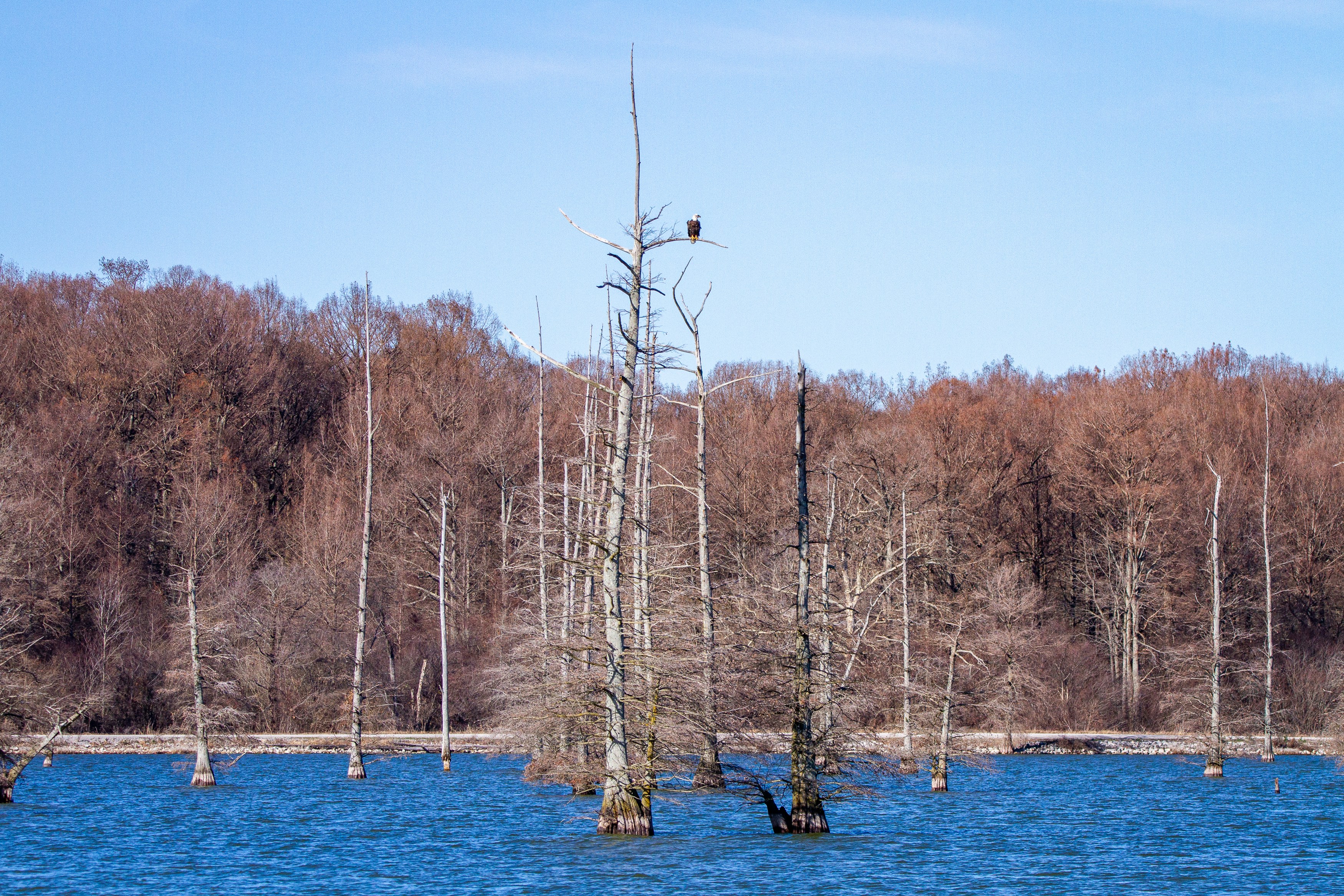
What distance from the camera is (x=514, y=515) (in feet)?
197

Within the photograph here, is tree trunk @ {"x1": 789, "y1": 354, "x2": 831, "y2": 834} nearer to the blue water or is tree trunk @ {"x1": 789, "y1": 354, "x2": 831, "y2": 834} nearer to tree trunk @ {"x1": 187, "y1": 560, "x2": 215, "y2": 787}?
the blue water

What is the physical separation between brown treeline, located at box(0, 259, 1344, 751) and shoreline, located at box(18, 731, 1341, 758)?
1.09 m

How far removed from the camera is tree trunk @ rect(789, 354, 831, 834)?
23938mm

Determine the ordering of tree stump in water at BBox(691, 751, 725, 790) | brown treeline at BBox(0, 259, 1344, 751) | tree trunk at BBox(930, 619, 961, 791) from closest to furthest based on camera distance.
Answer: tree stump in water at BBox(691, 751, 725, 790)
tree trunk at BBox(930, 619, 961, 791)
brown treeline at BBox(0, 259, 1344, 751)

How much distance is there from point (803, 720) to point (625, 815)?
370cm

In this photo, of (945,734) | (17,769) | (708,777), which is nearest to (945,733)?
(945,734)

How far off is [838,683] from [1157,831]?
840cm

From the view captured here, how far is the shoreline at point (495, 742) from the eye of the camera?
50094mm

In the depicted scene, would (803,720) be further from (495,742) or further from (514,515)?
(514,515)

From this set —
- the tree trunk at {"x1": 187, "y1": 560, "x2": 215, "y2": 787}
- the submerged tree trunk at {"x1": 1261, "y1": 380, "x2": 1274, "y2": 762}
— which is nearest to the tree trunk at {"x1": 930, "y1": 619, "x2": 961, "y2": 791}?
the submerged tree trunk at {"x1": 1261, "y1": 380, "x2": 1274, "y2": 762}

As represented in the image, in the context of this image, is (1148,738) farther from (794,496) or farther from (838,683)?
(838,683)

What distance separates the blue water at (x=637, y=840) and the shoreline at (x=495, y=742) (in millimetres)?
8170

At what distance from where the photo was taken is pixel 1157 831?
2852 centimetres

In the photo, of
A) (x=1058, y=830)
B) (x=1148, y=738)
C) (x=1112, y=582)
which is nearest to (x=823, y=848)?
(x=1058, y=830)
